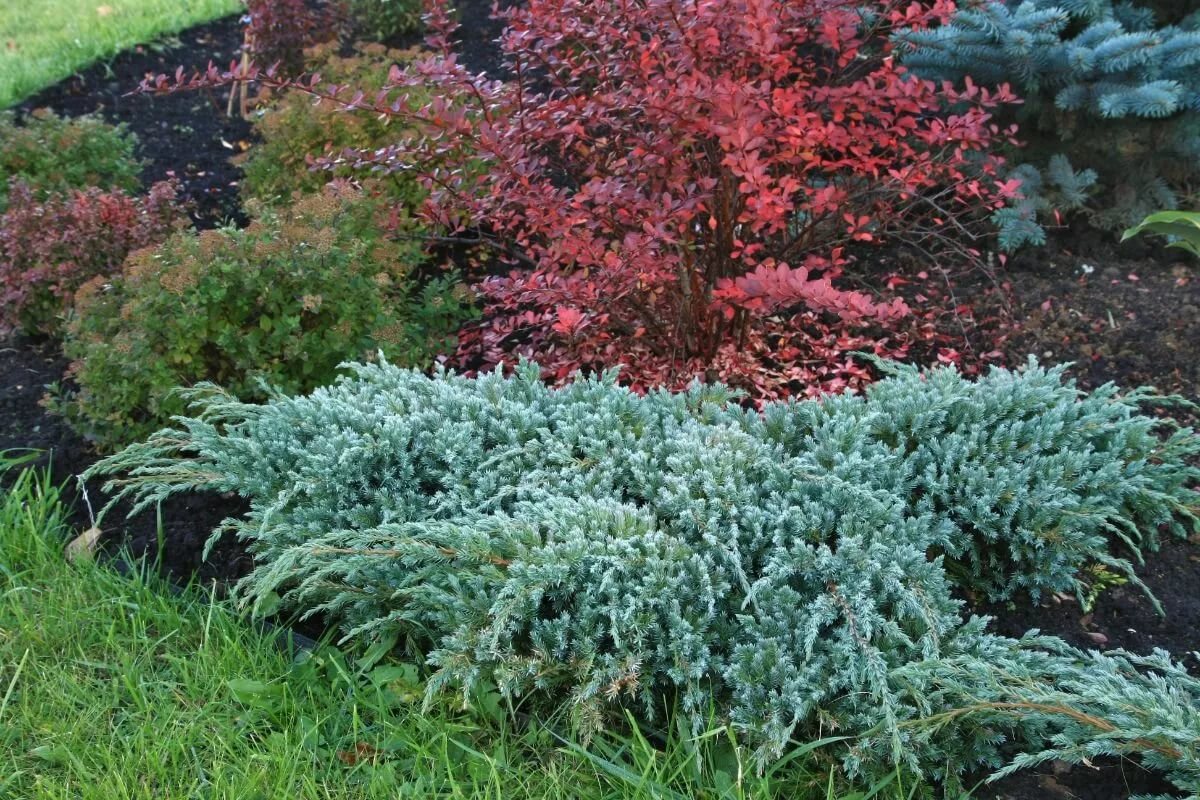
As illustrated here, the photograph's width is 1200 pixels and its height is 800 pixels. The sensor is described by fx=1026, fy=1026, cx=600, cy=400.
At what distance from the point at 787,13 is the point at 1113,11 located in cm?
151

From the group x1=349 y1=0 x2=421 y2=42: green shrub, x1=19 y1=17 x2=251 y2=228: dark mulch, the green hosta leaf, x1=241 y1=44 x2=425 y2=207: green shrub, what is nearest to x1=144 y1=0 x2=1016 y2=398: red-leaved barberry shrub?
the green hosta leaf

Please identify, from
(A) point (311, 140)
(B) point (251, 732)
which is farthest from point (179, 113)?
(B) point (251, 732)

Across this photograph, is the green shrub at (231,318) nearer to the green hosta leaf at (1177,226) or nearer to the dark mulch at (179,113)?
the dark mulch at (179,113)

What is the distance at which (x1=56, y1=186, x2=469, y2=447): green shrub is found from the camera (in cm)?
297

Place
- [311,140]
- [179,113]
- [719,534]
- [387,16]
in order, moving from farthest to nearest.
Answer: [387,16] → [179,113] → [311,140] → [719,534]

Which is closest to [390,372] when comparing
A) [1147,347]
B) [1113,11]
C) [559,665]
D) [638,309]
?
[638,309]

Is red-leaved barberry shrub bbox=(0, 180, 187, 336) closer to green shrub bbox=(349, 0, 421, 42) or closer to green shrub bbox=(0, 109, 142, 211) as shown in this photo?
green shrub bbox=(0, 109, 142, 211)

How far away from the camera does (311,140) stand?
4.24 m

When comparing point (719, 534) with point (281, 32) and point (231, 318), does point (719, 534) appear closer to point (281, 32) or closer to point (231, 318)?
point (231, 318)

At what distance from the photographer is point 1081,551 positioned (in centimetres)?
233

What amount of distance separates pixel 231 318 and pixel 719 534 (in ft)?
5.49

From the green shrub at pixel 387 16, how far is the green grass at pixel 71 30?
1571mm

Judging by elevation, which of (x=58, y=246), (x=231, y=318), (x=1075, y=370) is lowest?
(x=1075, y=370)

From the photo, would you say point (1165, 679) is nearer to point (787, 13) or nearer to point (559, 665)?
point (559, 665)
